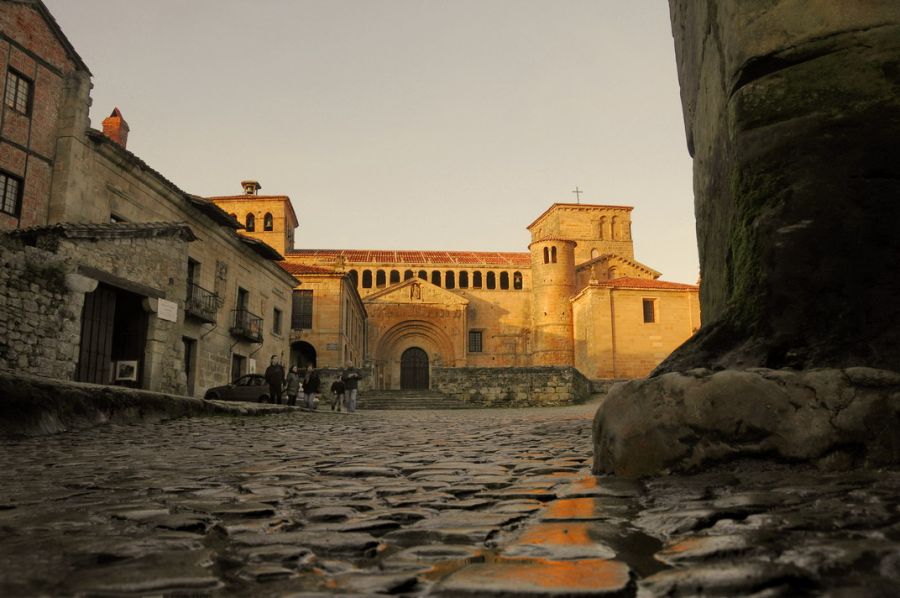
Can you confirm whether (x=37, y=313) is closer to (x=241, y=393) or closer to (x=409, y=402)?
(x=241, y=393)

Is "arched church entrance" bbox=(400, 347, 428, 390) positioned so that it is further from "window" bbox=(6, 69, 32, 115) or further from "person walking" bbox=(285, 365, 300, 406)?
"window" bbox=(6, 69, 32, 115)

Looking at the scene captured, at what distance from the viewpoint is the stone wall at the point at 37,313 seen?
10.5 metres

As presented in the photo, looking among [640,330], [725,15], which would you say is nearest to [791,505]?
[725,15]

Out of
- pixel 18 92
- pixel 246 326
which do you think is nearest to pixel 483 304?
pixel 246 326

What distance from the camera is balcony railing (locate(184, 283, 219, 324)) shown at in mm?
19812

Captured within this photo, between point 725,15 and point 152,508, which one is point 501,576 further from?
point 725,15

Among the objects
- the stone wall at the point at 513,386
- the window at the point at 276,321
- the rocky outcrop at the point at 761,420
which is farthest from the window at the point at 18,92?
the rocky outcrop at the point at 761,420

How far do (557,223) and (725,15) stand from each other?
53.6 m

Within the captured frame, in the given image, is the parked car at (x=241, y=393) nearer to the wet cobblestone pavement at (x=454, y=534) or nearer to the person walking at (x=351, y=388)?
the person walking at (x=351, y=388)

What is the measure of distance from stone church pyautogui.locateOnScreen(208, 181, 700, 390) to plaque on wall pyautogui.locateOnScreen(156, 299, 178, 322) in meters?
13.0

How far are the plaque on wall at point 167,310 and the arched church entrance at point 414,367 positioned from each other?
2915 cm

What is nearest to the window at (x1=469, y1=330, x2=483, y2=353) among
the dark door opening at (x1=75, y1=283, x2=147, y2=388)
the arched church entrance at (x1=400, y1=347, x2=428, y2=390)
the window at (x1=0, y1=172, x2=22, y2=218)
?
the arched church entrance at (x1=400, y1=347, x2=428, y2=390)

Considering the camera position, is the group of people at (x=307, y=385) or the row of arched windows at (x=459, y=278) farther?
the row of arched windows at (x=459, y=278)

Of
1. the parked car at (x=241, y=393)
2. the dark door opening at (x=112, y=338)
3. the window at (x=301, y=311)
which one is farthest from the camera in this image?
the window at (x=301, y=311)
